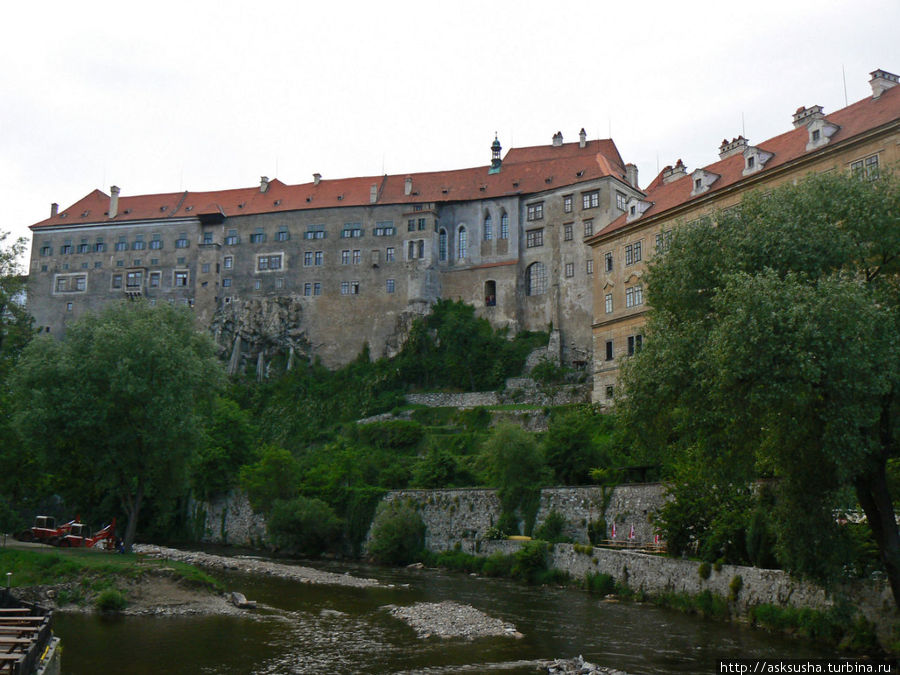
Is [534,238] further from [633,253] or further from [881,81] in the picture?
[881,81]

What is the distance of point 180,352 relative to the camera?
95.5 feet

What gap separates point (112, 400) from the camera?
27.9 meters

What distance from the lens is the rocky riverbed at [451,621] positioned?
20.5m

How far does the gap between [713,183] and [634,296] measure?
7.46 meters

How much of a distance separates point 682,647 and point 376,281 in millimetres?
53534

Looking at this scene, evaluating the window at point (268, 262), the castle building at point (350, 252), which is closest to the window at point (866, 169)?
the castle building at point (350, 252)

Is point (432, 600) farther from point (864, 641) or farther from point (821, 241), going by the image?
point (821, 241)

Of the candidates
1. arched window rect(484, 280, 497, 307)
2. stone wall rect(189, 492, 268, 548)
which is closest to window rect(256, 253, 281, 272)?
arched window rect(484, 280, 497, 307)

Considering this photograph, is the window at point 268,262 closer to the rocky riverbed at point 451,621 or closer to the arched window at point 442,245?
the arched window at point 442,245

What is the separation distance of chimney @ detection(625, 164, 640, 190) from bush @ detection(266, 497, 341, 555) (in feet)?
117

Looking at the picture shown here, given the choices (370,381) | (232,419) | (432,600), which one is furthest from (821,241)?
(370,381)

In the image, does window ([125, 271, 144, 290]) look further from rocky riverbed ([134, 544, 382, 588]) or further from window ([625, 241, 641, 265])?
window ([625, 241, 641, 265])

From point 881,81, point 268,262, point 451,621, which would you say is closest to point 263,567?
point 451,621

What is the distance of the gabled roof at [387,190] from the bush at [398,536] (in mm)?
32621
